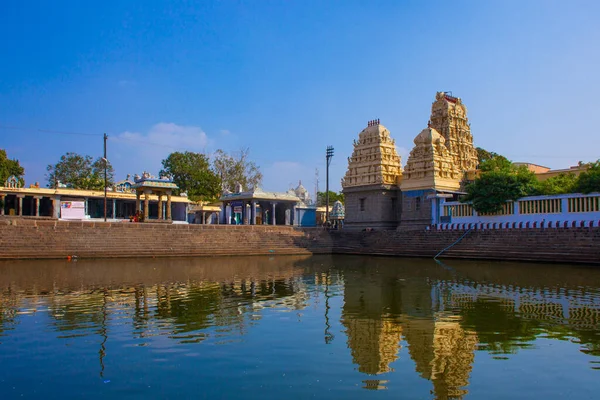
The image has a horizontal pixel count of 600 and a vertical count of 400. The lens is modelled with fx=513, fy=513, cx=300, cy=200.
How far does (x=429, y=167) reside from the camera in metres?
36.2

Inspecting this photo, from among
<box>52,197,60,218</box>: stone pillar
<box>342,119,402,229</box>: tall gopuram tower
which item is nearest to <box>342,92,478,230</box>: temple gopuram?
<box>342,119,402,229</box>: tall gopuram tower

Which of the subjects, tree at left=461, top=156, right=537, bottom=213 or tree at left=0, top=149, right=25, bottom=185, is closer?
tree at left=461, top=156, right=537, bottom=213

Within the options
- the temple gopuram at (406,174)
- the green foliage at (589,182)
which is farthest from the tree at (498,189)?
the temple gopuram at (406,174)

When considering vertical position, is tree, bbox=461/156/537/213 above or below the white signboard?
above

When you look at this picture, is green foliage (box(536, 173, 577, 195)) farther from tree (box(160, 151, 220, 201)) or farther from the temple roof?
tree (box(160, 151, 220, 201))

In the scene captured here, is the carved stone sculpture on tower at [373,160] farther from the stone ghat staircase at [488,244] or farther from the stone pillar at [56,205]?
the stone pillar at [56,205]

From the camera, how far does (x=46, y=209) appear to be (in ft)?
143

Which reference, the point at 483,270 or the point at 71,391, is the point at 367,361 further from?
the point at 483,270

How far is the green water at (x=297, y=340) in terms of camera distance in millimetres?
6355

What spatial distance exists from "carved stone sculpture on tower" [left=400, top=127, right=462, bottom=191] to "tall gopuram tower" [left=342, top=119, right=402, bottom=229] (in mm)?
1650

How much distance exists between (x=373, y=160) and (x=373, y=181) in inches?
67.0

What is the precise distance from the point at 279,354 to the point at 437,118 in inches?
1570

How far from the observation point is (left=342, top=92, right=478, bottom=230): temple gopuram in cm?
3606

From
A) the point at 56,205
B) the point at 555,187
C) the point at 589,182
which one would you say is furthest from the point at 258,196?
the point at 589,182
